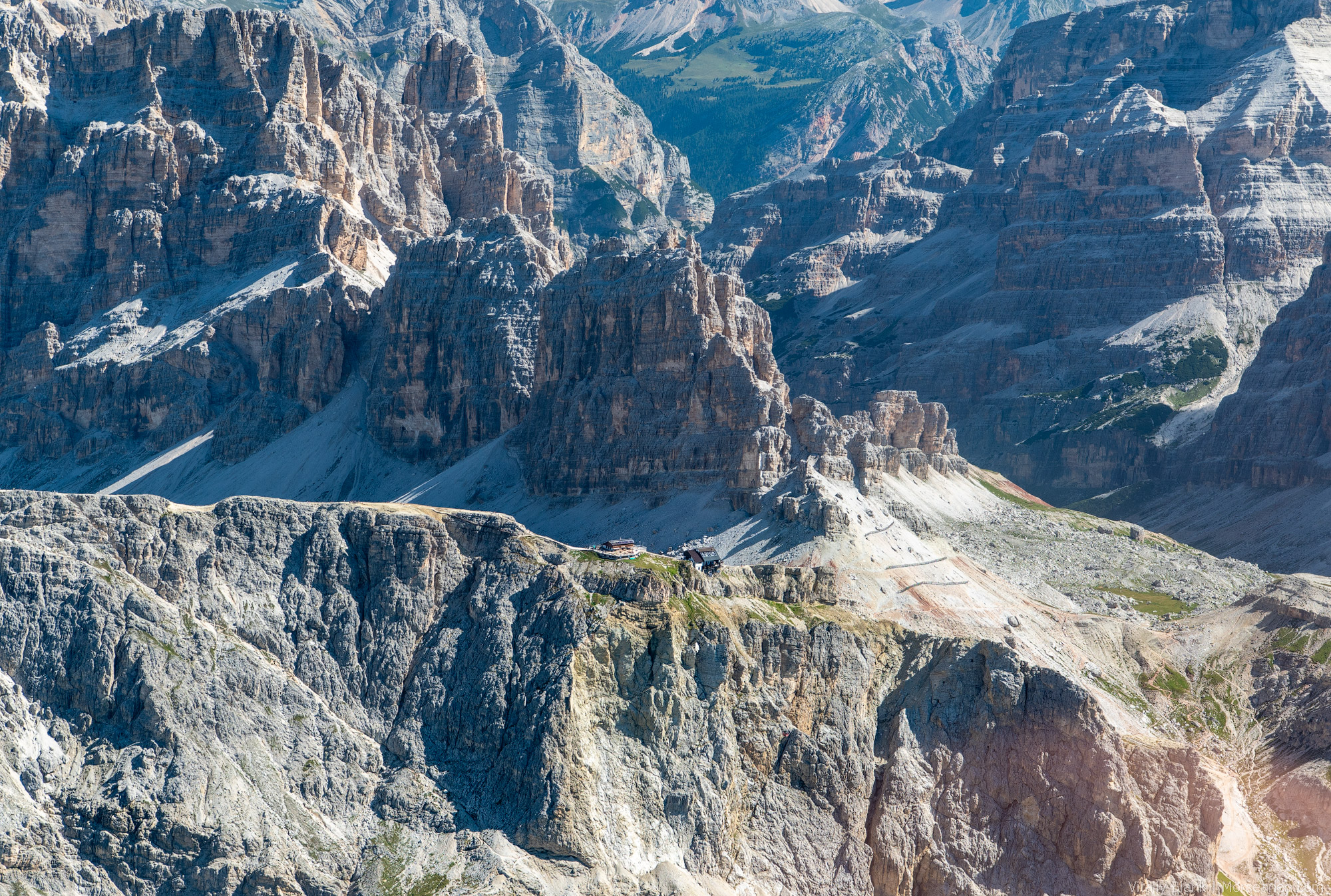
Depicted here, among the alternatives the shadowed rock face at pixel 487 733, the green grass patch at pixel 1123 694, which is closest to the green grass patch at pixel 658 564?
the shadowed rock face at pixel 487 733

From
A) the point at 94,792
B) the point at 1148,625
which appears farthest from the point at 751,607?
the point at 1148,625

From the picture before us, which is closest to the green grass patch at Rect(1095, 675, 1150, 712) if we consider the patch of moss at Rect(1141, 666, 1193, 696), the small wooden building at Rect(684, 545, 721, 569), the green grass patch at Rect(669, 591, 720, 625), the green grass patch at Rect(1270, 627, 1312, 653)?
the patch of moss at Rect(1141, 666, 1193, 696)

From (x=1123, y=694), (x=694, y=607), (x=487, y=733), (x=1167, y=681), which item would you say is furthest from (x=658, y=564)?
(x=1167, y=681)

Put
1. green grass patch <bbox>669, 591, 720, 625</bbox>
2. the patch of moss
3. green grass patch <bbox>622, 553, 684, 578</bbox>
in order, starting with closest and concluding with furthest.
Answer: green grass patch <bbox>669, 591, 720, 625</bbox> → green grass patch <bbox>622, 553, 684, 578</bbox> → the patch of moss

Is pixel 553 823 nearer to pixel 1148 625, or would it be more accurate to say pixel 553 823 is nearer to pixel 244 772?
pixel 244 772

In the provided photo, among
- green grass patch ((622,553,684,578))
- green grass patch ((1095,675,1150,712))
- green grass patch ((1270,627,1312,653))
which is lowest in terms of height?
green grass patch ((1095,675,1150,712))

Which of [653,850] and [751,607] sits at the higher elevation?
[751,607]

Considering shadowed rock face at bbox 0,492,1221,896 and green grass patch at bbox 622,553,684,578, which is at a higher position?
green grass patch at bbox 622,553,684,578

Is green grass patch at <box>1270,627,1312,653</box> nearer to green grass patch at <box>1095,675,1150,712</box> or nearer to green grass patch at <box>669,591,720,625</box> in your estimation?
green grass patch at <box>1095,675,1150,712</box>

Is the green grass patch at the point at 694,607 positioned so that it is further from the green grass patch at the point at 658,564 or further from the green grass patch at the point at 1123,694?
the green grass patch at the point at 1123,694
